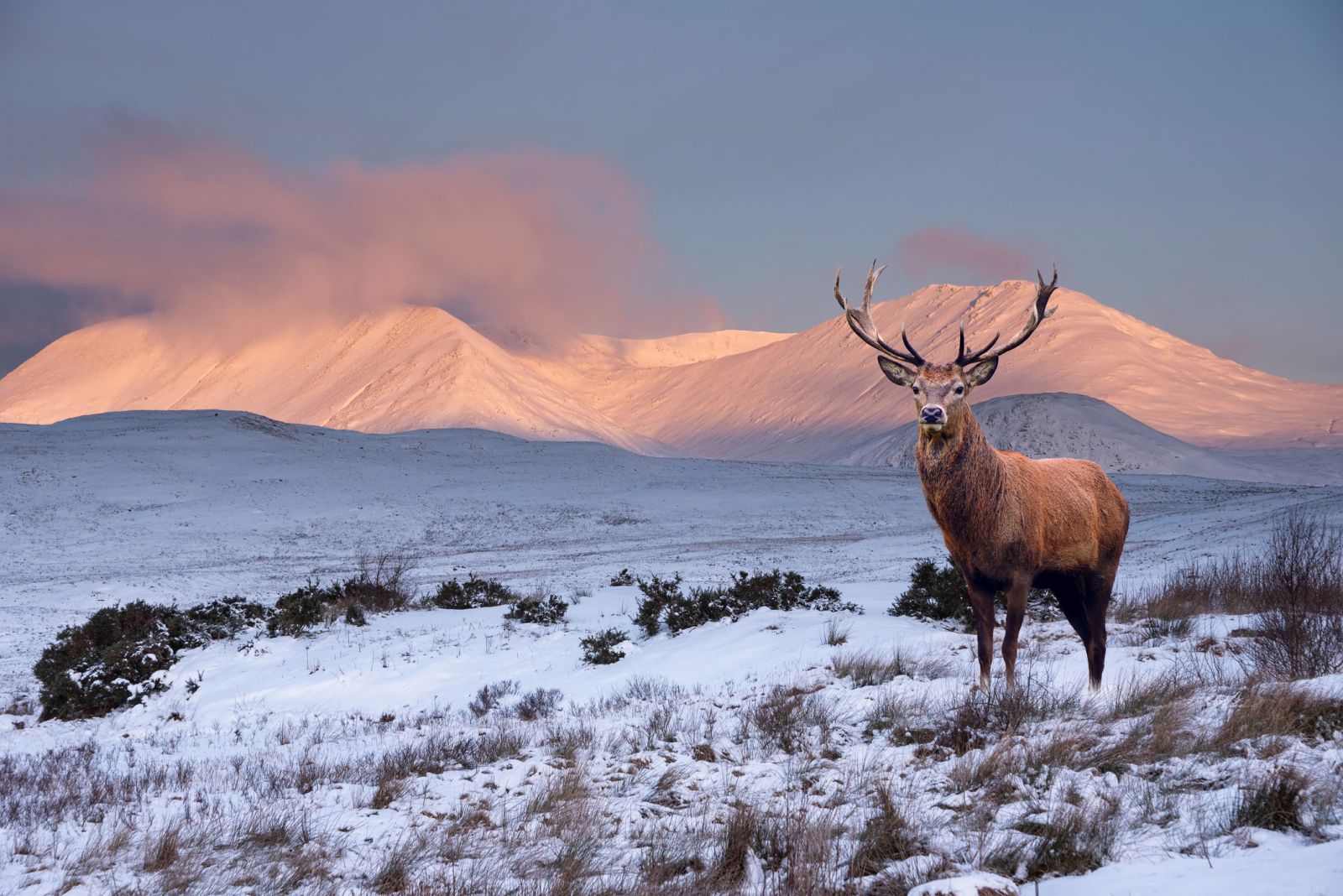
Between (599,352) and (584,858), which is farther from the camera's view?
(599,352)

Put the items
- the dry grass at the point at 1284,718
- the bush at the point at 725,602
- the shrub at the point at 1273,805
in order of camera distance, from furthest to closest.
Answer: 1. the bush at the point at 725,602
2. the dry grass at the point at 1284,718
3. the shrub at the point at 1273,805

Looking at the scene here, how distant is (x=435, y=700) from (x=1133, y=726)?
613cm

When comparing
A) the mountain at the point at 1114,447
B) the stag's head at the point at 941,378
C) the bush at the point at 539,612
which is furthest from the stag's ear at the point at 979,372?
the mountain at the point at 1114,447

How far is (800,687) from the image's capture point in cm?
765

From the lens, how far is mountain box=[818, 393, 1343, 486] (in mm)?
54594

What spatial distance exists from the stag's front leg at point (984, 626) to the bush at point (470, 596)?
998 cm

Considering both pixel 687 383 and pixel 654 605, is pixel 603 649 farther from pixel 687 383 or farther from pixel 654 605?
pixel 687 383

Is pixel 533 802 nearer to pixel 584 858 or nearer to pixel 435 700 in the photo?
pixel 584 858

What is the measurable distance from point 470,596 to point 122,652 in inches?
225

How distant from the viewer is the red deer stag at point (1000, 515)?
611cm

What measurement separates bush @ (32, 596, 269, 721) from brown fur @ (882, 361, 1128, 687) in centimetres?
851

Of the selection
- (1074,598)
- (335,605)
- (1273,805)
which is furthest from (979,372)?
(335,605)

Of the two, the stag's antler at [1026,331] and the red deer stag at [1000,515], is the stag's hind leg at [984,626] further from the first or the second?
the stag's antler at [1026,331]

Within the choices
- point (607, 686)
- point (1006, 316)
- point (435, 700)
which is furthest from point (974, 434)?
point (1006, 316)
